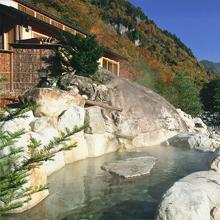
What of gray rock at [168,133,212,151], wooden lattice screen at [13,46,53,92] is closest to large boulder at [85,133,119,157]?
gray rock at [168,133,212,151]

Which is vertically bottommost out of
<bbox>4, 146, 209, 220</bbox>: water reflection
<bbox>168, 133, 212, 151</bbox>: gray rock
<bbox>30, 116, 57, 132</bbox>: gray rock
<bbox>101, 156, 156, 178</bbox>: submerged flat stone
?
<bbox>4, 146, 209, 220</bbox>: water reflection

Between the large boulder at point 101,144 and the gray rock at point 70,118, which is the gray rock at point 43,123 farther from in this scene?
the large boulder at point 101,144

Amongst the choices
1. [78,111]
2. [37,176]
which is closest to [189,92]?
[78,111]

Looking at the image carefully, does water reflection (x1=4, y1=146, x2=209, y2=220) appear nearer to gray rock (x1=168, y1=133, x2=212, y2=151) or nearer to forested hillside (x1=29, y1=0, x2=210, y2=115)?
gray rock (x1=168, y1=133, x2=212, y2=151)

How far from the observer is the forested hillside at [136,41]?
44.2 m

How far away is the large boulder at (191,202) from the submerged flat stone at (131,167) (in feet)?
15.0

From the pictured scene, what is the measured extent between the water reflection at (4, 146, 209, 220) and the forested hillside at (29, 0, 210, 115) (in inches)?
880

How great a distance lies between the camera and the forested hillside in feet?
145

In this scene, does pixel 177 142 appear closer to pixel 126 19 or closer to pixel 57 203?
pixel 57 203

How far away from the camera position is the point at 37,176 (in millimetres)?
11898

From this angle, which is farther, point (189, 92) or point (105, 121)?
point (189, 92)

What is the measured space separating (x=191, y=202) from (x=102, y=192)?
4.10 m

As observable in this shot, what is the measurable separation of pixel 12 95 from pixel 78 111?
624 centimetres

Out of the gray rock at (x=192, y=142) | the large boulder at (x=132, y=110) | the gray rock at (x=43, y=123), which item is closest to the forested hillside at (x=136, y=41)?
the large boulder at (x=132, y=110)
